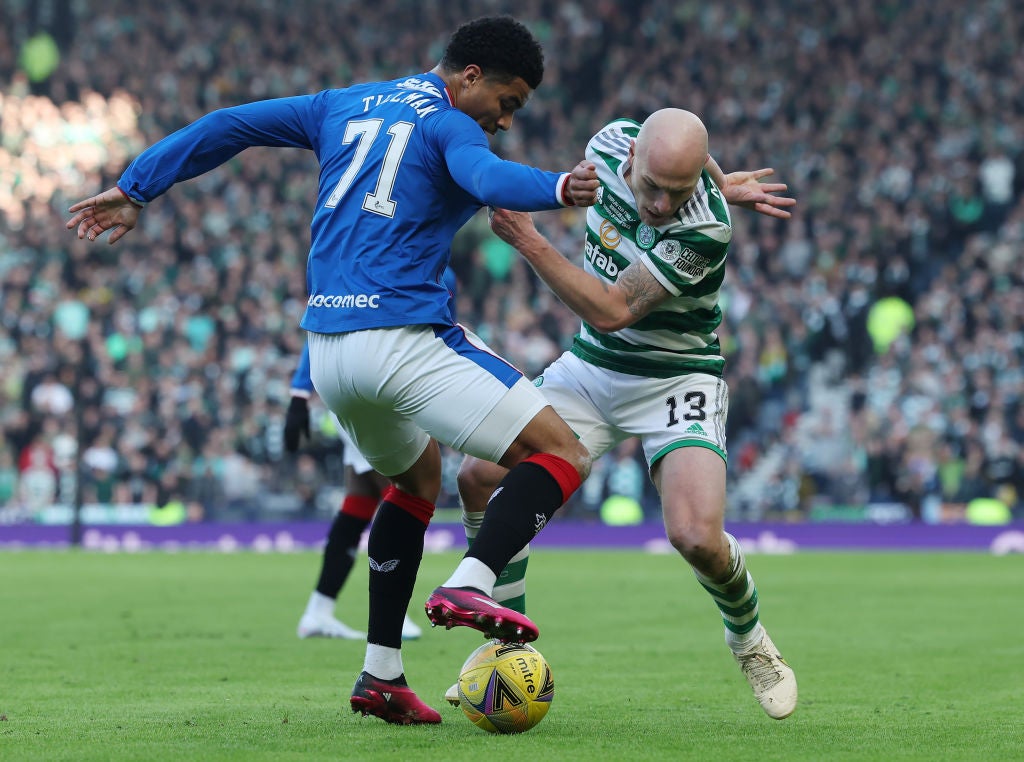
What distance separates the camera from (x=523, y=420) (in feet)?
17.0

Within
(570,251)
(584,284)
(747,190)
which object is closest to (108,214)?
(584,284)

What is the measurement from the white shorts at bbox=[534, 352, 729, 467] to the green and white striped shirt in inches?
2.3

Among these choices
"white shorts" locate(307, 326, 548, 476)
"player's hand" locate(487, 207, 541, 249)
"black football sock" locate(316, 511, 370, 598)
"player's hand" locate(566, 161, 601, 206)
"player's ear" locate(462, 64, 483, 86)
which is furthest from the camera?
"black football sock" locate(316, 511, 370, 598)

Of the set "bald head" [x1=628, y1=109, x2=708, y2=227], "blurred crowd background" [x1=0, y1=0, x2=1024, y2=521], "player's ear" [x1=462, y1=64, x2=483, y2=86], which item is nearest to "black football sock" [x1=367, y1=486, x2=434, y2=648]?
"bald head" [x1=628, y1=109, x2=708, y2=227]

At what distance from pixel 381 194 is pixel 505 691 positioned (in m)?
1.84

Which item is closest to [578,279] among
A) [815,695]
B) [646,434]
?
[646,434]

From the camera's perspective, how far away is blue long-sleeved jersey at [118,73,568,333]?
518 cm

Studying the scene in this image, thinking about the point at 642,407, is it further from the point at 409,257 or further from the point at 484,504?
the point at 409,257

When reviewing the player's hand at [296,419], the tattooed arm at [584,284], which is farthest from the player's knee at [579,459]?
the player's hand at [296,419]

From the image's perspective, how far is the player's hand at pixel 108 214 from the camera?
18.2ft

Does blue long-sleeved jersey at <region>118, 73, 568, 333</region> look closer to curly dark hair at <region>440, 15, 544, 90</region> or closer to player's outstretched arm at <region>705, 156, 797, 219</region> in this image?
curly dark hair at <region>440, 15, 544, 90</region>

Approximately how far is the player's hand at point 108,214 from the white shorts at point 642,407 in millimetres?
1926

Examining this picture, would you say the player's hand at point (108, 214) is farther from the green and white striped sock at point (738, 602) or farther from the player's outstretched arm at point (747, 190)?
the green and white striped sock at point (738, 602)

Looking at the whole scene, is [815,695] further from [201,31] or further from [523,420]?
[201,31]
